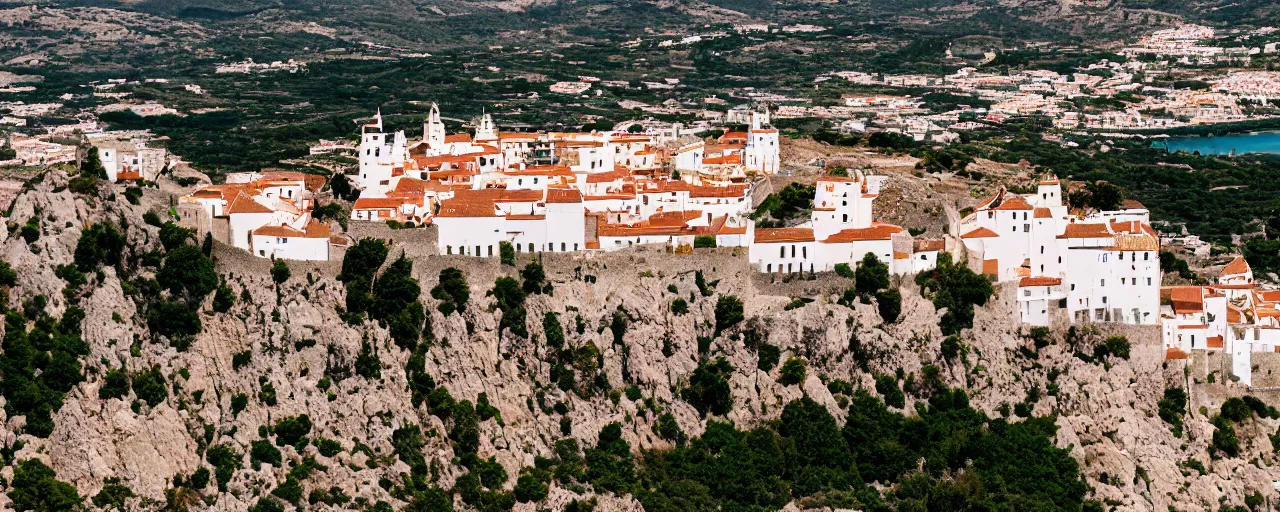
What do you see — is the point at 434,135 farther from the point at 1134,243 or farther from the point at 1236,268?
the point at 1236,268

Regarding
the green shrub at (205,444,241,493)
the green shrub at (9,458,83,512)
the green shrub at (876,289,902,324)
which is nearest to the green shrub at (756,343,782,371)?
the green shrub at (876,289,902,324)

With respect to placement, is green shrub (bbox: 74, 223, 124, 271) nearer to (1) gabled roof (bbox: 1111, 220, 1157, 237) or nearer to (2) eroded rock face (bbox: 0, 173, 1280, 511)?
(2) eroded rock face (bbox: 0, 173, 1280, 511)

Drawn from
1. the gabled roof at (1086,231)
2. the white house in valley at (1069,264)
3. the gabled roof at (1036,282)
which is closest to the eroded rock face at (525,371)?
the gabled roof at (1036,282)

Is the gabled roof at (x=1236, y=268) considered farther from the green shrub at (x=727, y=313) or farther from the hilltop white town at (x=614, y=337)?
the green shrub at (x=727, y=313)

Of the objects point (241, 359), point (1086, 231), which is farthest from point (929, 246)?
point (241, 359)

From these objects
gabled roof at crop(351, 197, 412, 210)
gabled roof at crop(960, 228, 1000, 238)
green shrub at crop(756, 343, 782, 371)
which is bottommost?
green shrub at crop(756, 343, 782, 371)

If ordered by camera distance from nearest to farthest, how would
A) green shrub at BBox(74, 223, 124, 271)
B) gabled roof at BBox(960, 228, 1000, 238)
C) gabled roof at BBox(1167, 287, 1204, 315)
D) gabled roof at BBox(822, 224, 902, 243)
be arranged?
green shrub at BBox(74, 223, 124, 271) < gabled roof at BBox(822, 224, 902, 243) < gabled roof at BBox(960, 228, 1000, 238) < gabled roof at BBox(1167, 287, 1204, 315)

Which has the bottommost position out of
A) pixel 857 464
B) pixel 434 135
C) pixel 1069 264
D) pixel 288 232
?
pixel 857 464

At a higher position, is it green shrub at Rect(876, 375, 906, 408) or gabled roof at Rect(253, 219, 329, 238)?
gabled roof at Rect(253, 219, 329, 238)
